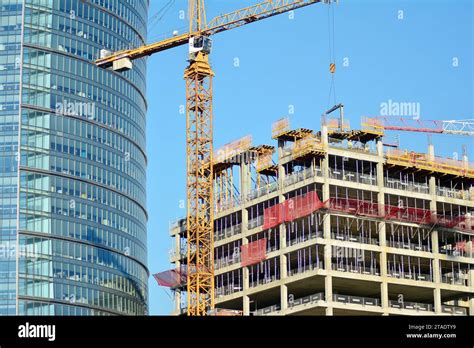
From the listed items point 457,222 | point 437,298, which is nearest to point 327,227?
point 437,298

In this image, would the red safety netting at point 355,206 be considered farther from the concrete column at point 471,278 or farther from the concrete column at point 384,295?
the concrete column at point 471,278

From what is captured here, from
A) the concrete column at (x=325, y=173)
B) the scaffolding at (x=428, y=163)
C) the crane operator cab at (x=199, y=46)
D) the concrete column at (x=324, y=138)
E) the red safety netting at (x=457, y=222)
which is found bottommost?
the red safety netting at (x=457, y=222)

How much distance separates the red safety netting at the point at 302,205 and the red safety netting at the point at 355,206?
2443mm

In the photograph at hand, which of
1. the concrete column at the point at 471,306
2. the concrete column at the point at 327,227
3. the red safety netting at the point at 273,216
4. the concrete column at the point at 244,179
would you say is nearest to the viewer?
the concrete column at the point at 327,227

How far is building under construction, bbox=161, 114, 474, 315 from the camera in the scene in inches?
5861

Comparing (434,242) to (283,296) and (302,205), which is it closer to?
(302,205)

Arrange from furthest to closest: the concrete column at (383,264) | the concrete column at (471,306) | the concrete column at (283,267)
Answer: the concrete column at (471,306) → the concrete column at (283,267) → the concrete column at (383,264)

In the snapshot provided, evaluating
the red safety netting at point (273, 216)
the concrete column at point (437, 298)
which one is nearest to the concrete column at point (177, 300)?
the red safety netting at point (273, 216)

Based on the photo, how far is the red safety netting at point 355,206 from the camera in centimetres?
15049

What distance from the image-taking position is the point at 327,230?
148 metres

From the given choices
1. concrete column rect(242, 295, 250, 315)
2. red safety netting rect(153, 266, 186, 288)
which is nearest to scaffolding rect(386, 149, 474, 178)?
concrete column rect(242, 295, 250, 315)

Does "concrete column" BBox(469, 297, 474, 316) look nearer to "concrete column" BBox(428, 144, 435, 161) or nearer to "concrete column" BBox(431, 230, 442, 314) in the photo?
"concrete column" BBox(431, 230, 442, 314)
